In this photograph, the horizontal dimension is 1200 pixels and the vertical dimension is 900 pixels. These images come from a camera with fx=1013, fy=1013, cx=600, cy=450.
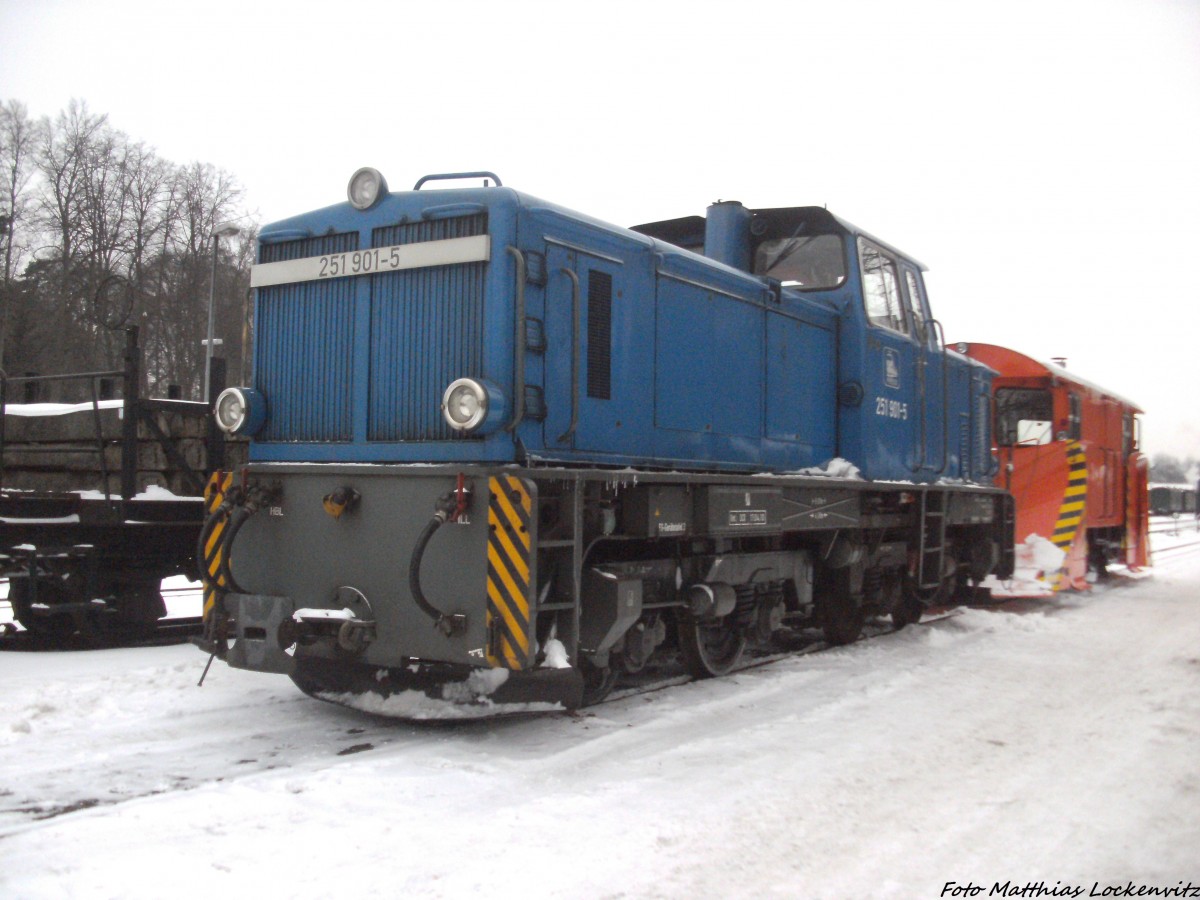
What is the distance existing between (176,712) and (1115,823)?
4459mm

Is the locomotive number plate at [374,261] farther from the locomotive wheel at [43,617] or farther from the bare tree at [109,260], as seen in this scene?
the bare tree at [109,260]

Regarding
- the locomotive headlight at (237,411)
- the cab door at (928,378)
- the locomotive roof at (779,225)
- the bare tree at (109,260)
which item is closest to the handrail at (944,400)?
the cab door at (928,378)

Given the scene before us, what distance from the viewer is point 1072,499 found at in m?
12.8

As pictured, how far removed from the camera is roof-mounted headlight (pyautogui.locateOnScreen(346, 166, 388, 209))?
216 inches

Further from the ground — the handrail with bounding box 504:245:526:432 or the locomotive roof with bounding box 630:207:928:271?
the locomotive roof with bounding box 630:207:928:271

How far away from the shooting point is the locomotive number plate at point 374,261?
16.9 feet

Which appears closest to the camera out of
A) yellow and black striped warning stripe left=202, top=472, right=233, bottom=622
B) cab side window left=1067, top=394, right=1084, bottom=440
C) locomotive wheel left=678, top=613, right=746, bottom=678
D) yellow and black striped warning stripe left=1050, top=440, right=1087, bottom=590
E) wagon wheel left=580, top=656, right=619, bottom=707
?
yellow and black striped warning stripe left=202, top=472, right=233, bottom=622

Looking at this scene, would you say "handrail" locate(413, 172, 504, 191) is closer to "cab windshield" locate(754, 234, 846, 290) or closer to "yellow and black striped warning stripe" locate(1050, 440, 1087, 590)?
"cab windshield" locate(754, 234, 846, 290)

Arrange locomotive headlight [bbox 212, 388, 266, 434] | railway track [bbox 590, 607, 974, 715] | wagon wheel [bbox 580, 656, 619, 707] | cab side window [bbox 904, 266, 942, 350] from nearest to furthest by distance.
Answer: wagon wheel [bbox 580, 656, 619, 707] → locomotive headlight [bbox 212, 388, 266, 434] → railway track [bbox 590, 607, 974, 715] → cab side window [bbox 904, 266, 942, 350]

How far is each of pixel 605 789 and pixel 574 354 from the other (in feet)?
7.07

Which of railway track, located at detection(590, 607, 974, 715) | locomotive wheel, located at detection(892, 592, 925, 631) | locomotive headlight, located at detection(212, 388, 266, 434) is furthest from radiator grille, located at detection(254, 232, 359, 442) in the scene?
locomotive wheel, located at detection(892, 592, 925, 631)

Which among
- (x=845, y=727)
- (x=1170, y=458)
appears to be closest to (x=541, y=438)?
(x=845, y=727)

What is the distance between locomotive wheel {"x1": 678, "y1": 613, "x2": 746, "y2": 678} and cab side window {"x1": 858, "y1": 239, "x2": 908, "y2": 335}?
2.86 meters

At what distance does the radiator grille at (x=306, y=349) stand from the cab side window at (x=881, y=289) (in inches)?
166
